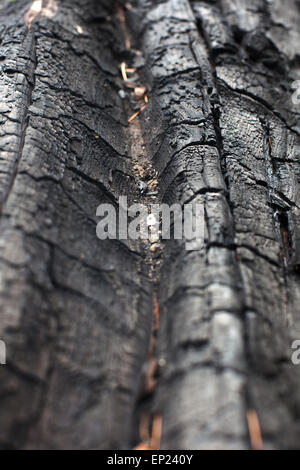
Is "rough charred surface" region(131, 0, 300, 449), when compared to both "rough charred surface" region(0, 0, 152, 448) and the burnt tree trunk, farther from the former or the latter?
"rough charred surface" region(0, 0, 152, 448)

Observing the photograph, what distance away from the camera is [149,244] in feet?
7.68

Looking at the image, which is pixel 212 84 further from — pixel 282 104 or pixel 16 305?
pixel 16 305

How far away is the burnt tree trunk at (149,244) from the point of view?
1664mm

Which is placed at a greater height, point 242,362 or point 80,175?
point 80,175

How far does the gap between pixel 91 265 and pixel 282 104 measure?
1.92 meters

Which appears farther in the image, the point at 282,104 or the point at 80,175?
the point at 282,104

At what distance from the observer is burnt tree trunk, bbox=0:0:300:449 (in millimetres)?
1664

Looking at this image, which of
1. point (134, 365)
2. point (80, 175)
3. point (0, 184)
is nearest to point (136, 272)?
point (134, 365)

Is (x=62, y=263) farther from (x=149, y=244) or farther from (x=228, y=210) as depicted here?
(x=228, y=210)

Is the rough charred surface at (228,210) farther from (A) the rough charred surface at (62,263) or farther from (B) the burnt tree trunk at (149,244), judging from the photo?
(A) the rough charred surface at (62,263)

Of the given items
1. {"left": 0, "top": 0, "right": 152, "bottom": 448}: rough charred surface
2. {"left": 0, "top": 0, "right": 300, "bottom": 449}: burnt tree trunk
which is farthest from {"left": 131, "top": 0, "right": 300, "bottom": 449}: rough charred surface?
{"left": 0, "top": 0, "right": 152, "bottom": 448}: rough charred surface

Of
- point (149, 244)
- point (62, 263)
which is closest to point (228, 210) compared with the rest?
point (149, 244)

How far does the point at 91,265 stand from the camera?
2.05m

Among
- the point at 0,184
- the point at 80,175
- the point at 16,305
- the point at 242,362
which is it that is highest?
the point at 80,175
